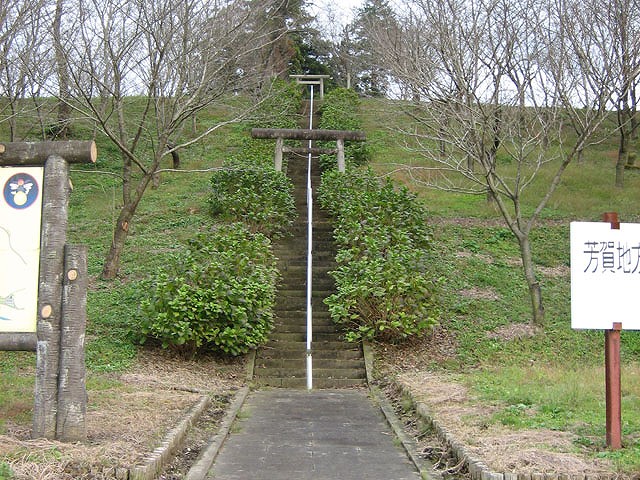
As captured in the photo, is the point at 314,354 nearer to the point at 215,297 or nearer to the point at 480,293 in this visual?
the point at 215,297

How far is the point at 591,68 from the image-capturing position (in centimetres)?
1312

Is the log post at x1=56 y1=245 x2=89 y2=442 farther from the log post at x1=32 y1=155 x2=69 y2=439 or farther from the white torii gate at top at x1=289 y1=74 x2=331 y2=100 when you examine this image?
the white torii gate at top at x1=289 y1=74 x2=331 y2=100

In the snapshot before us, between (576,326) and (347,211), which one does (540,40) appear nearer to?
(347,211)

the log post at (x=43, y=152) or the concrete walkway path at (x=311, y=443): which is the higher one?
the log post at (x=43, y=152)

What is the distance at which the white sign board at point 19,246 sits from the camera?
641 cm

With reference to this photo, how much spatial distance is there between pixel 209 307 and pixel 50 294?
4.81m

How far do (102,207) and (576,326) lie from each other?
17.7m

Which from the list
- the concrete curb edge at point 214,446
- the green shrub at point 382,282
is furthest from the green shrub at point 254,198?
the concrete curb edge at point 214,446

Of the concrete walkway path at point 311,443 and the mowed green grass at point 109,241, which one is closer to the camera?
the concrete walkway path at point 311,443

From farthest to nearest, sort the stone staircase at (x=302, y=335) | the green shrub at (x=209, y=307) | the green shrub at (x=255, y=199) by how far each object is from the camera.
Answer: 1. the green shrub at (x=255, y=199)
2. the stone staircase at (x=302, y=335)
3. the green shrub at (x=209, y=307)

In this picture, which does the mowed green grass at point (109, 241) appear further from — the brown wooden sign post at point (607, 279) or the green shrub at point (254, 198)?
the brown wooden sign post at point (607, 279)

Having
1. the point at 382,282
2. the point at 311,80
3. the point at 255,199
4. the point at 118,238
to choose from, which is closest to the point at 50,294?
the point at 382,282

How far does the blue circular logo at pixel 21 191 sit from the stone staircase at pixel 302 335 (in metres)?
5.46

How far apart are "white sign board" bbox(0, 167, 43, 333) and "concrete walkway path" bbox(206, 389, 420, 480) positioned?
2150 millimetres
